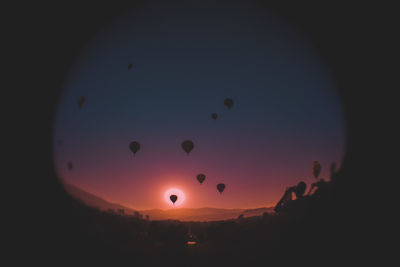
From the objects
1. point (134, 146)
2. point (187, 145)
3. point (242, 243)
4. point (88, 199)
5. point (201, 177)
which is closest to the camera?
point (242, 243)

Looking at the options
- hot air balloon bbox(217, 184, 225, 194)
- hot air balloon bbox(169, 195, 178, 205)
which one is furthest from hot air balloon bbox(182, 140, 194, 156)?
hot air balloon bbox(169, 195, 178, 205)

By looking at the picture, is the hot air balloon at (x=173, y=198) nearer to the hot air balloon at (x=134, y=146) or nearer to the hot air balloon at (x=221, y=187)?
the hot air balloon at (x=221, y=187)

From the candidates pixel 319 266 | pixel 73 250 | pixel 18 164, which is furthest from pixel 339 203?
pixel 18 164

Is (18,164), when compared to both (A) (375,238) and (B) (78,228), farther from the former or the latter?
(A) (375,238)

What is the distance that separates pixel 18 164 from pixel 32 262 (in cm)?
492

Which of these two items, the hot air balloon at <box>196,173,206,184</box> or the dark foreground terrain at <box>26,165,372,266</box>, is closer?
the dark foreground terrain at <box>26,165,372,266</box>

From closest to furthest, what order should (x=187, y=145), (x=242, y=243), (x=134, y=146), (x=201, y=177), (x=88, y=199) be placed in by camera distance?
(x=242, y=243)
(x=134, y=146)
(x=187, y=145)
(x=201, y=177)
(x=88, y=199)

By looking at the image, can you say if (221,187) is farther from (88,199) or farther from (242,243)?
(88,199)

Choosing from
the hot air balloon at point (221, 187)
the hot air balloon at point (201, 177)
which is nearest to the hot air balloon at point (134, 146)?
the hot air balloon at point (201, 177)

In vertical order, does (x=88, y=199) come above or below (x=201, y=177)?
above

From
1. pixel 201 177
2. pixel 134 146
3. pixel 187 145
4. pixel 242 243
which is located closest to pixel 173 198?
pixel 201 177

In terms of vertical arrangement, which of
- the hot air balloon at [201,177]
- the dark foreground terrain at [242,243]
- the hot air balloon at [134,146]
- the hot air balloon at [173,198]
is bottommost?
the dark foreground terrain at [242,243]

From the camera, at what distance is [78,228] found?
7461 millimetres

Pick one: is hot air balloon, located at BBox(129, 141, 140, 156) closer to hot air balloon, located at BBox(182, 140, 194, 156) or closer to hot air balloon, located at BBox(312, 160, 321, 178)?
hot air balloon, located at BBox(182, 140, 194, 156)
